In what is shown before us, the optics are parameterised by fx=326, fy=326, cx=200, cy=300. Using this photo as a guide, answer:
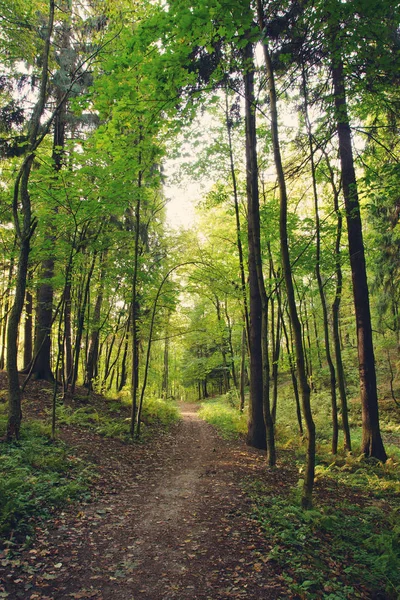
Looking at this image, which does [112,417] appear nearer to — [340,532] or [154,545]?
[154,545]

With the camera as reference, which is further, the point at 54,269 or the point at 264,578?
the point at 54,269

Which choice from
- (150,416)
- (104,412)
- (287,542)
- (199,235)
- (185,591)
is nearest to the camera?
(185,591)

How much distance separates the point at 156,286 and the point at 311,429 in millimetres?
8296

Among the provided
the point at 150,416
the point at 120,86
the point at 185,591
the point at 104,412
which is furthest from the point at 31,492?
the point at 150,416

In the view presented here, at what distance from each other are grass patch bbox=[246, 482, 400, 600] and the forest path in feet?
0.72

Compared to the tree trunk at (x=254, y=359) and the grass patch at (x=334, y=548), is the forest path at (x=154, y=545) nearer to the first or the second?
the grass patch at (x=334, y=548)

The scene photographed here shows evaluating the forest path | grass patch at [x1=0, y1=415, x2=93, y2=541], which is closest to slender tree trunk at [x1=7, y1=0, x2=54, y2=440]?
grass patch at [x1=0, y1=415, x2=93, y2=541]

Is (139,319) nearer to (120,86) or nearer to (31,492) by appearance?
(31,492)

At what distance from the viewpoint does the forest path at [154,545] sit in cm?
330

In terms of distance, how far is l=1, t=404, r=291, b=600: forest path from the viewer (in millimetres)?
3305

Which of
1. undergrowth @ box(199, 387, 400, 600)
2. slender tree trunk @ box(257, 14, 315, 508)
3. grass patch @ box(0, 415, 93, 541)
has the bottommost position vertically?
undergrowth @ box(199, 387, 400, 600)

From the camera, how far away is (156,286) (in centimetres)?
1215

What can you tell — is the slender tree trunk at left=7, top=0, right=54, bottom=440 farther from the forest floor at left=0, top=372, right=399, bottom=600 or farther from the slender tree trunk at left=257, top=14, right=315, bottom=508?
the slender tree trunk at left=257, top=14, right=315, bottom=508

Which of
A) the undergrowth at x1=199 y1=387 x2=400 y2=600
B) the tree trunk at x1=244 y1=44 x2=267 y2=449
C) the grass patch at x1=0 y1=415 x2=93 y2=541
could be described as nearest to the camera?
the undergrowth at x1=199 y1=387 x2=400 y2=600
